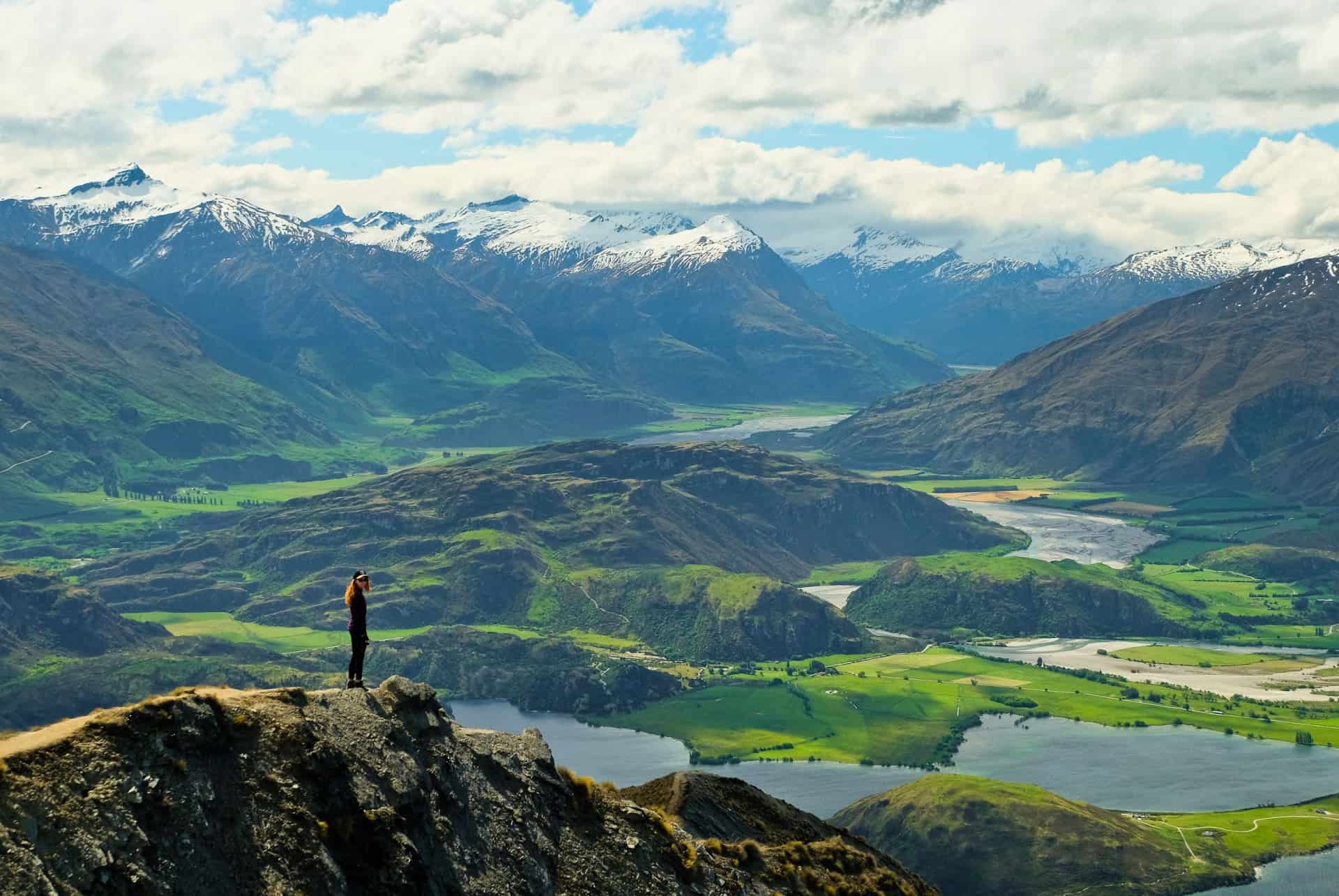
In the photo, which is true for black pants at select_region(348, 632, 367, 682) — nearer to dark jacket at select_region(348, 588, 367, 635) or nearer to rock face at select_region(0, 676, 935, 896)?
dark jacket at select_region(348, 588, 367, 635)

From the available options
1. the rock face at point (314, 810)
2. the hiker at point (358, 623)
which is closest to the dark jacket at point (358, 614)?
the hiker at point (358, 623)

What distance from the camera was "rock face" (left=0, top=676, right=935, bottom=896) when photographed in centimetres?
4562

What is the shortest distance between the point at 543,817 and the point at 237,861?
15.5 metres

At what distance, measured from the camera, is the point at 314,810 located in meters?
52.4

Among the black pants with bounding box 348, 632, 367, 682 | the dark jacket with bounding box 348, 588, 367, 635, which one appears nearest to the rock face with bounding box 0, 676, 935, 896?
the black pants with bounding box 348, 632, 367, 682

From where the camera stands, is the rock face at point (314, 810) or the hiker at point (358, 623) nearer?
the rock face at point (314, 810)

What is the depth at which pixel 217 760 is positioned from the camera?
167 feet

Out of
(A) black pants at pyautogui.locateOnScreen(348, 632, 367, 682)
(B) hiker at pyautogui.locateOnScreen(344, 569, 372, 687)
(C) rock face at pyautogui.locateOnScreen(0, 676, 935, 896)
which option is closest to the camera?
(C) rock face at pyautogui.locateOnScreen(0, 676, 935, 896)

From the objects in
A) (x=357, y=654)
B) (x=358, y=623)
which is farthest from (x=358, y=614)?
(x=357, y=654)

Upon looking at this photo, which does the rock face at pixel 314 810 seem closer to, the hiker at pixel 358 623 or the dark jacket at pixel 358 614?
the hiker at pixel 358 623

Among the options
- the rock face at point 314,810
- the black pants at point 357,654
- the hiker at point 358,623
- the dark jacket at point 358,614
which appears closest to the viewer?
the rock face at point 314,810

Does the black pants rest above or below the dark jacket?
below

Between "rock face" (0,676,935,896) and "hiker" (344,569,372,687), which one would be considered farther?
"hiker" (344,569,372,687)

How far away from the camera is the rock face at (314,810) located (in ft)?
150
